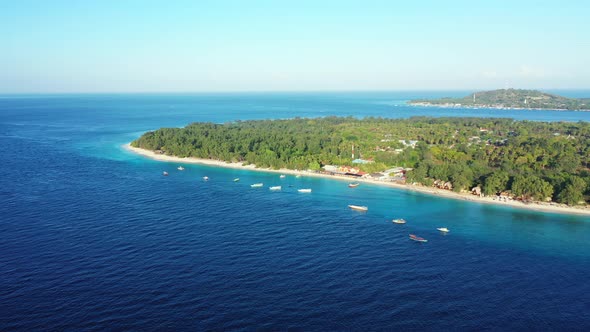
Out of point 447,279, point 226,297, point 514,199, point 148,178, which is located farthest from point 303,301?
point 148,178

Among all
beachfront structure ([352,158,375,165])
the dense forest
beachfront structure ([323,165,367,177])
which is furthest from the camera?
beachfront structure ([352,158,375,165])

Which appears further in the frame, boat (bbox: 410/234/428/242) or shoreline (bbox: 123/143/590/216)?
shoreline (bbox: 123/143/590/216)

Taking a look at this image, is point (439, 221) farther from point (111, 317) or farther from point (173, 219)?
point (111, 317)

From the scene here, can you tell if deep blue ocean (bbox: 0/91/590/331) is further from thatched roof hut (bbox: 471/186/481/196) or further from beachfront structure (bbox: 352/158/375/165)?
beachfront structure (bbox: 352/158/375/165)

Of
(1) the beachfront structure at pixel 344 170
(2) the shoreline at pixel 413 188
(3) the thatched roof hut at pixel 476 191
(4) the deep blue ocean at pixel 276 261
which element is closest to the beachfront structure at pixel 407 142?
(1) the beachfront structure at pixel 344 170

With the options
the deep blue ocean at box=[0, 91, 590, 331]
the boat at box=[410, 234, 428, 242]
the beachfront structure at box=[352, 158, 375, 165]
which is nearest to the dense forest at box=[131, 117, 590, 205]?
the beachfront structure at box=[352, 158, 375, 165]

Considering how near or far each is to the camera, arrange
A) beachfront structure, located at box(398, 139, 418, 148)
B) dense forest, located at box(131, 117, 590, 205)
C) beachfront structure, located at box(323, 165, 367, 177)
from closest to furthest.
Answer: dense forest, located at box(131, 117, 590, 205) → beachfront structure, located at box(323, 165, 367, 177) → beachfront structure, located at box(398, 139, 418, 148)

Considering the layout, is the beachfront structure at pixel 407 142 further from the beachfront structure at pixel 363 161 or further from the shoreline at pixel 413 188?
the shoreline at pixel 413 188

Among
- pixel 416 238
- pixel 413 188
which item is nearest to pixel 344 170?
pixel 413 188
